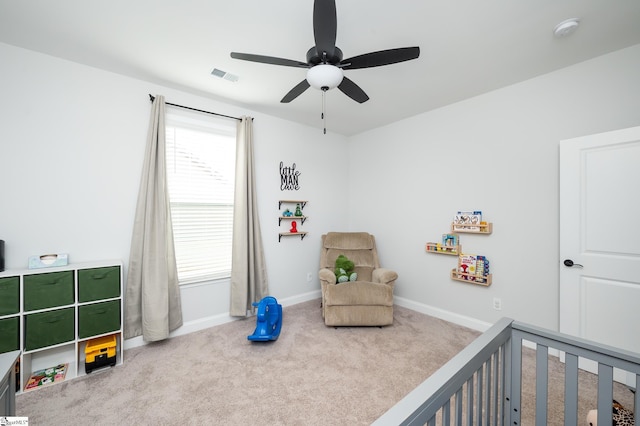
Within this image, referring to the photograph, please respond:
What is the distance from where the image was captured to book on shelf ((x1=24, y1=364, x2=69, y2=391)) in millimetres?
1903

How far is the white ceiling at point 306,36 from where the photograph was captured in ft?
5.38

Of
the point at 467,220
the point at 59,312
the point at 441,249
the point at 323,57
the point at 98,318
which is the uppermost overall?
the point at 323,57

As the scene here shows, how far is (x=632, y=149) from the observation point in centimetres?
192

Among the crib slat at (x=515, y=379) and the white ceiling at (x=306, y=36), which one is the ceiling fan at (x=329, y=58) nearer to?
the white ceiling at (x=306, y=36)

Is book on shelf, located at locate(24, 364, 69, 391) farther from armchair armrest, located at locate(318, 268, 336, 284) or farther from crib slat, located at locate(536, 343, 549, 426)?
crib slat, located at locate(536, 343, 549, 426)

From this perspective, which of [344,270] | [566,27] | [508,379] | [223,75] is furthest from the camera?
[344,270]

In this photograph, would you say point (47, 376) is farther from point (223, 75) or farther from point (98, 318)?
point (223, 75)

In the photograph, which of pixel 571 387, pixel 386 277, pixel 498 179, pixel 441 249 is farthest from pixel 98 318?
pixel 498 179

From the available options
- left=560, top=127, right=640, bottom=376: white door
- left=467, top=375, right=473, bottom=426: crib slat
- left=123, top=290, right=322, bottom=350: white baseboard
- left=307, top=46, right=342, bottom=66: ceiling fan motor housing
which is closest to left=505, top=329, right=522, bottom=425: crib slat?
left=467, top=375, right=473, bottom=426: crib slat

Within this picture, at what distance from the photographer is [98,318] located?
6.93 ft

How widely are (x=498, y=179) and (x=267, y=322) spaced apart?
9.20 feet

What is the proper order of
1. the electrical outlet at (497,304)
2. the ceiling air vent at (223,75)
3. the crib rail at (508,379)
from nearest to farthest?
the crib rail at (508,379), the ceiling air vent at (223,75), the electrical outlet at (497,304)

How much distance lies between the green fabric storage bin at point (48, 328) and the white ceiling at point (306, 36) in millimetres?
2070

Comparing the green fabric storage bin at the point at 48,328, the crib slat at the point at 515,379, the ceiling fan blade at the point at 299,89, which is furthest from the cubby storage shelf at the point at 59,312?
the crib slat at the point at 515,379
